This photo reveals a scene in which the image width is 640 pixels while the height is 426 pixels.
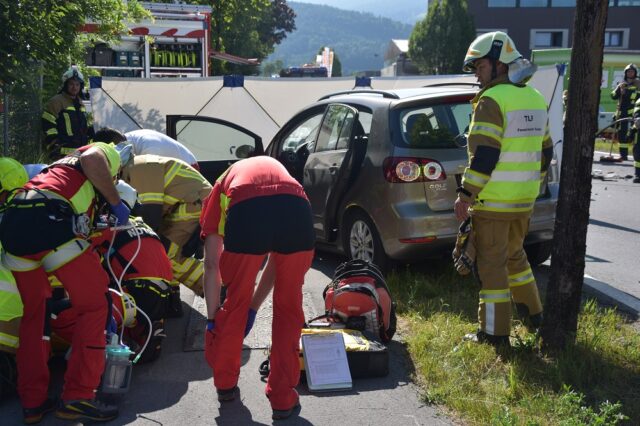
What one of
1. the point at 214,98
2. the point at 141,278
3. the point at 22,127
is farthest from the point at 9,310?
the point at 214,98

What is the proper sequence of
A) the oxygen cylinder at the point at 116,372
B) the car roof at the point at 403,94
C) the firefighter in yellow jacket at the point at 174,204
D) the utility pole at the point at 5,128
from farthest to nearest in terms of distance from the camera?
the utility pole at the point at 5,128
the car roof at the point at 403,94
the firefighter in yellow jacket at the point at 174,204
the oxygen cylinder at the point at 116,372

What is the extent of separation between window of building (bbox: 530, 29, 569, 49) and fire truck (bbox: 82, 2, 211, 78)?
40.2 meters

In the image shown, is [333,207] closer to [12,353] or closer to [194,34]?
[12,353]

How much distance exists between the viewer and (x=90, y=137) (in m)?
8.87

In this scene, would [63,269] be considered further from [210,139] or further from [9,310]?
[210,139]

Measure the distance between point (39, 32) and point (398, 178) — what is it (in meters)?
3.46

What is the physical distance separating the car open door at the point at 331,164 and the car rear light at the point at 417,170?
1.79 feet

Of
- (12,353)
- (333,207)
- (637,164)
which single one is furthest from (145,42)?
(12,353)

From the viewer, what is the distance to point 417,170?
5777 millimetres

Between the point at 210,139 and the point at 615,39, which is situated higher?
the point at 615,39

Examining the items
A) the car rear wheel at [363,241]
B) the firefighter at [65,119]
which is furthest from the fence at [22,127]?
the car rear wheel at [363,241]

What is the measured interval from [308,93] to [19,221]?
9.09 metres

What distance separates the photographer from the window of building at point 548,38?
1984 inches

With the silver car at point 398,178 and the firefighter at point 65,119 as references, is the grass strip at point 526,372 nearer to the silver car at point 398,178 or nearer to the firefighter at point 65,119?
the silver car at point 398,178
